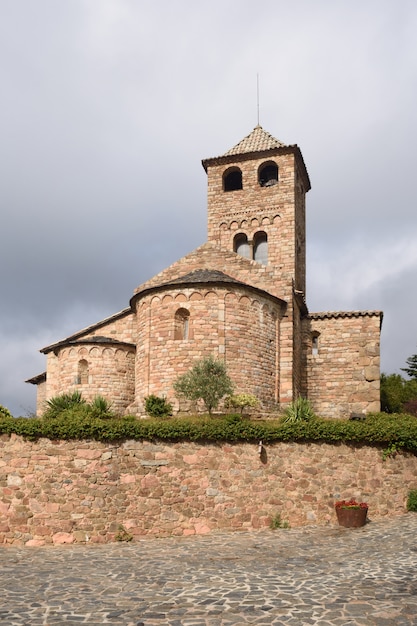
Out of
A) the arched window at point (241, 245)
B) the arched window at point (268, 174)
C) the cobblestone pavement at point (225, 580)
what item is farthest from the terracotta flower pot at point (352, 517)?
the arched window at point (268, 174)

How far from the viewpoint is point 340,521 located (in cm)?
1795

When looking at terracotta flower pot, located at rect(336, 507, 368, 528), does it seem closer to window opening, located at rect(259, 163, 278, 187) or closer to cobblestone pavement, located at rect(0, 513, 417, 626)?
cobblestone pavement, located at rect(0, 513, 417, 626)

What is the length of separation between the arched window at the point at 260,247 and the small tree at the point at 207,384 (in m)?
14.4

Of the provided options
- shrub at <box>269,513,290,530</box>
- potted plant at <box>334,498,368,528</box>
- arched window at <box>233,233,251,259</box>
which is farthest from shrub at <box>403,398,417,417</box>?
shrub at <box>269,513,290,530</box>

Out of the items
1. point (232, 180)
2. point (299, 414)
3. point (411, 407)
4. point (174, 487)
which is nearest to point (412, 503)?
point (299, 414)

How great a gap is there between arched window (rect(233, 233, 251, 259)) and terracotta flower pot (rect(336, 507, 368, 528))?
21411mm

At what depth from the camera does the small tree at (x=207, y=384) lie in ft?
75.8

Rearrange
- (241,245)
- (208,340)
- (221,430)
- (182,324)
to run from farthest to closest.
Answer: (241,245), (182,324), (208,340), (221,430)

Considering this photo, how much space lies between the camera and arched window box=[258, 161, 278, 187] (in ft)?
123

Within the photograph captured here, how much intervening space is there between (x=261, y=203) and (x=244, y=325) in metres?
12.8

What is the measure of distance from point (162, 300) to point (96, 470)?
416 inches

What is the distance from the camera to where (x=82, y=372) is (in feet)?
94.2

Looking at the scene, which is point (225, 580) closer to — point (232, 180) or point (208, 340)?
point (208, 340)

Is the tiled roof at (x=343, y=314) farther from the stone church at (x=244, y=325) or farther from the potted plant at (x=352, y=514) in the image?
the potted plant at (x=352, y=514)
